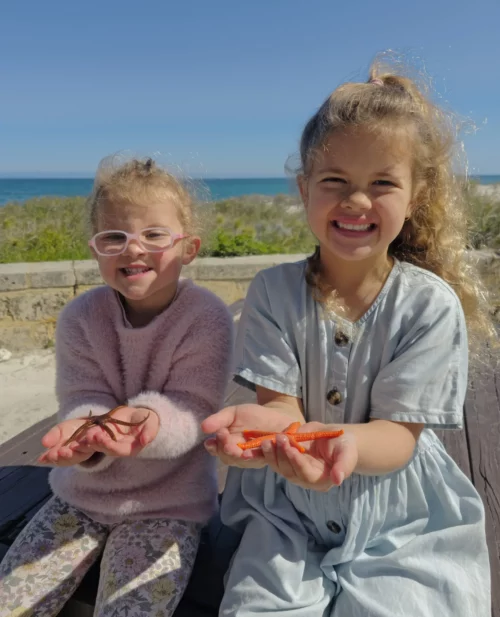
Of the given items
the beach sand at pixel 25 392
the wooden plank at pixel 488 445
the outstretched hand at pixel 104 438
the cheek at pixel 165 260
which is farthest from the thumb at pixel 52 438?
the beach sand at pixel 25 392

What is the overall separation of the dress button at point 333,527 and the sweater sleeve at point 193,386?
1.34 ft

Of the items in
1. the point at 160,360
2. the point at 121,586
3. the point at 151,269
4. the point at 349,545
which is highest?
the point at 151,269

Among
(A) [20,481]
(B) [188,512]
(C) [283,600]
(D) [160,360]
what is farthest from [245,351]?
(A) [20,481]

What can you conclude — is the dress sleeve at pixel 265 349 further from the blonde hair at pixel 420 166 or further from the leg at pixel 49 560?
the leg at pixel 49 560

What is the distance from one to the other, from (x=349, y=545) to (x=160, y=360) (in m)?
0.71

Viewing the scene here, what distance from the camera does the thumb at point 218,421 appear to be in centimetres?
123

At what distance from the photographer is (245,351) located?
1.50 meters

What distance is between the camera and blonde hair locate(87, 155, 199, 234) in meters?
1.61

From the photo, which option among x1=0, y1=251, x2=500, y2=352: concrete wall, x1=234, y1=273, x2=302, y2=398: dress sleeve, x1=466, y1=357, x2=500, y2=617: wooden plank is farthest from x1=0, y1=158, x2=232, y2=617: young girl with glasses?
x1=0, y1=251, x2=500, y2=352: concrete wall

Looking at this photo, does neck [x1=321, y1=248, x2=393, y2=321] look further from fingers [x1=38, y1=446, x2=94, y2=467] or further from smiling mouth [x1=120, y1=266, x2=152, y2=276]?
fingers [x1=38, y1=446, x2=94, y2=467]

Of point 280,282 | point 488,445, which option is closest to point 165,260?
point 280,282

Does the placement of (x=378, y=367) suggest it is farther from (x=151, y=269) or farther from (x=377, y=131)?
(x=151, y=269)

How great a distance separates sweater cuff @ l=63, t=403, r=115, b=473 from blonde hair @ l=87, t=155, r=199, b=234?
1.78 ft

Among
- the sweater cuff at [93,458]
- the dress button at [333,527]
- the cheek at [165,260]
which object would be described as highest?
the cheek at [165,260]
